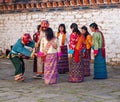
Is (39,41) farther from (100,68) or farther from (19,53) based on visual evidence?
(100,68)

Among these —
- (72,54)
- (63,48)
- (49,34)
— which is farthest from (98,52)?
(49,34)

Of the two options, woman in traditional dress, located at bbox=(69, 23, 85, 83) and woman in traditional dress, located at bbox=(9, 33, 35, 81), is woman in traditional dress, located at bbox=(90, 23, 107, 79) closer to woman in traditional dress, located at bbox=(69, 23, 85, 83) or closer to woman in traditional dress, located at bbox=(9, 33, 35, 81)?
woman in traditional dress, located at bbox=(69, 23, 85, 83)

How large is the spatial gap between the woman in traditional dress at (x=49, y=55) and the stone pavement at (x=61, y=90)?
0.24 m

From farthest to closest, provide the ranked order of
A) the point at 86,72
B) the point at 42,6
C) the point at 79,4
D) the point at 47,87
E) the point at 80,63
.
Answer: the point at 42,6 → the point at 79,4 → the point at 86,72 → the point at 80,63 → the point at 47,87

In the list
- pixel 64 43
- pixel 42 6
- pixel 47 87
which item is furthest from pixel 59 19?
pixel 47 87

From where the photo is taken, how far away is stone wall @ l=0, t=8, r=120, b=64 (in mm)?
12227

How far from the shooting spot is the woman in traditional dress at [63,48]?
34.1 feet

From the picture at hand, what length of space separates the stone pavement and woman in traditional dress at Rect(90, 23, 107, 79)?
241 mm

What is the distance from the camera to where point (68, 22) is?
533 inches

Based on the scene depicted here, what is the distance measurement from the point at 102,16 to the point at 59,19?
1.94 metres

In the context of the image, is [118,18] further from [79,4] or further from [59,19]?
[59,19]

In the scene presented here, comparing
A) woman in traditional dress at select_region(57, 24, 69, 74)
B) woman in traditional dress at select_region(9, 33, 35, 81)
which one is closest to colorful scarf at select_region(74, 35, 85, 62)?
woman in traditional dress at select_region(9, 33, 35, 81)

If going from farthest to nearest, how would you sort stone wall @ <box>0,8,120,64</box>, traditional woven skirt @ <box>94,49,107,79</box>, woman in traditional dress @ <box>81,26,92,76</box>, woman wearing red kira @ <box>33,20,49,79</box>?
stone wall @ <box>0,8,120,64</box>, woman in traditional dress @ <box>81,26,92,76</box>, traditional woven skirt @ <box>94,49,107,79</box>, woman wearing red kira @ <box>33,20,49,79</box>

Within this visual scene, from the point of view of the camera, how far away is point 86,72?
1013cm
